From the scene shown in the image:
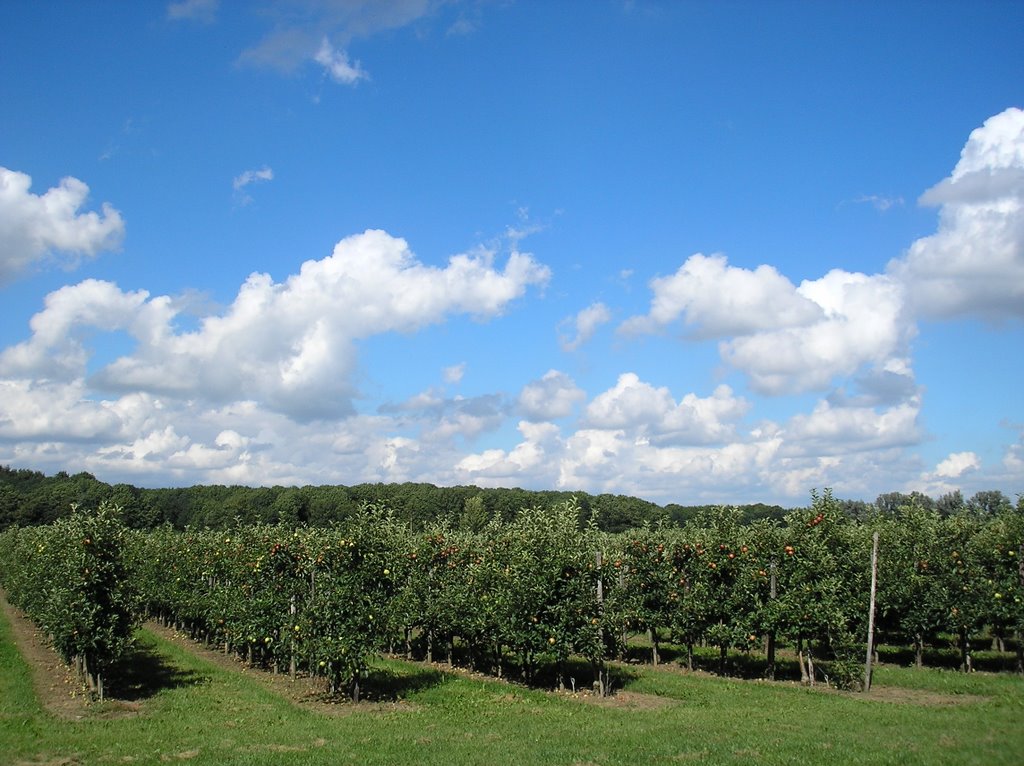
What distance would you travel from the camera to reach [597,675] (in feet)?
68.9

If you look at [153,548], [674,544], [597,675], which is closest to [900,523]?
[674,544]

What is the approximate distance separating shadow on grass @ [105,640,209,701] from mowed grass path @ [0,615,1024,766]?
0.22 meters

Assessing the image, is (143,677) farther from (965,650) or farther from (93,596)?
(965,650)

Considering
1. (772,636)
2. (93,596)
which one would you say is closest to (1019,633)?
(772,636)

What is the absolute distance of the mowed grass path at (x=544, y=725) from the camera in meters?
12.5

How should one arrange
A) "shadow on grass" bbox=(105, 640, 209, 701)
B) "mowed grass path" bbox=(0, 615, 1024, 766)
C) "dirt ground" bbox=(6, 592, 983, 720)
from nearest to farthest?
"mowed grass path" bbox=(0, 615, 1024, 766)
"dirt ground" bbox=(6, 592, 983, 720)
"shadow on grass" bbox=(105, 640, 209, 701)

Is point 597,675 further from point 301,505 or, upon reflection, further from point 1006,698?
point 301,505

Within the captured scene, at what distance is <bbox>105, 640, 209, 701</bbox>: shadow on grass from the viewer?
2009cm

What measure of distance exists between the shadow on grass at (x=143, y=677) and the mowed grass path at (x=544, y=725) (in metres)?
0.22

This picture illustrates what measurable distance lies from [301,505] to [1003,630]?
10435cm

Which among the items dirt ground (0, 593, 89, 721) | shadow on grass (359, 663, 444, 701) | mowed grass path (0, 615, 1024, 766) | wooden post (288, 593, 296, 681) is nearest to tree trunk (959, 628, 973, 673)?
mowed grass path (0, 615, 1024, 766)

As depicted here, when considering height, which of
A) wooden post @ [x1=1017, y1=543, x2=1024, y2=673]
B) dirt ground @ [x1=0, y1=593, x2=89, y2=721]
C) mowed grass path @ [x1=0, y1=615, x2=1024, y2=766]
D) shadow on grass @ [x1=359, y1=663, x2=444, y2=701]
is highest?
wooden post @ [x1=1017, y1=543, x2=1024, y2=673]

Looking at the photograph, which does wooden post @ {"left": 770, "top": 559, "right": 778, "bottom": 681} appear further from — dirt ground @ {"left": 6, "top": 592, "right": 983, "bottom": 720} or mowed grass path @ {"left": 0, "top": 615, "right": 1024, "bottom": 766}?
dirt ground @ {"left": 6, "top": 592, "right": 983, "bottom": 720}

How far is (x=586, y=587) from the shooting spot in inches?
777
